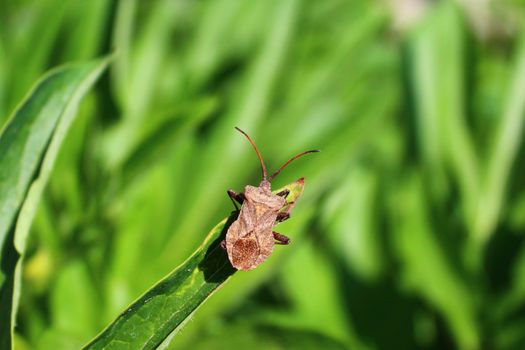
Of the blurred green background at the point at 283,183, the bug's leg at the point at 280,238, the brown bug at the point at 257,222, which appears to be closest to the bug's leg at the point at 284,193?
the brown bug at the point at 257,222

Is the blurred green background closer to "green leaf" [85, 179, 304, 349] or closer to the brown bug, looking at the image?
the brown bug

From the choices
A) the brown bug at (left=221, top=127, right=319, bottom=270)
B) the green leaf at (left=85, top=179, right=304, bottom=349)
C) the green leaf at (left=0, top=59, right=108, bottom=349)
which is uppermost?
the green leaf at (left=0, top=59, right=108, bottom=349)

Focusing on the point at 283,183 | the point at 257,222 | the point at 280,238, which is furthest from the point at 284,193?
the point at 283,183

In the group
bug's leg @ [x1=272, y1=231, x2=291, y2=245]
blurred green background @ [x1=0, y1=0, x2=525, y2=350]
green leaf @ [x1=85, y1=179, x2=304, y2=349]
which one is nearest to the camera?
green leaf @ [x1=85, y1=179, x2=304, y2=349]

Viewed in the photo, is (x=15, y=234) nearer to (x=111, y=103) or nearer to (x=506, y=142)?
(x=111, y=103)

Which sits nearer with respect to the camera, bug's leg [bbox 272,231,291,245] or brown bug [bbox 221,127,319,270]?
brown bug [bbox 221,127,319,270]

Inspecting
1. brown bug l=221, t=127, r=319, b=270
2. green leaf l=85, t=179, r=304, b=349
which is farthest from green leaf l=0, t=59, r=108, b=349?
brown bug l=221, t=127, r=319, b=270

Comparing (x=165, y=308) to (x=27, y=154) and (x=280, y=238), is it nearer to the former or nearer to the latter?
(x=27, y=154)

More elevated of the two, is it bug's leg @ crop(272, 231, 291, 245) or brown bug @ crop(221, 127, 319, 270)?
brown bug @ crop(221, 127, 319, 270)
